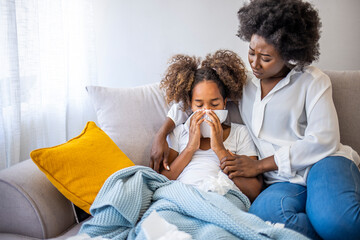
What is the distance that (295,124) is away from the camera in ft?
4.51

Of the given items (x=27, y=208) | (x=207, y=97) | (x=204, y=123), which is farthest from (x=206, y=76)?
(x=27, y=208)

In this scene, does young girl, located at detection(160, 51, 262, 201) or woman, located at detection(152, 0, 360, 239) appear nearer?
woman, located at detection(152, 0, 360, 239)

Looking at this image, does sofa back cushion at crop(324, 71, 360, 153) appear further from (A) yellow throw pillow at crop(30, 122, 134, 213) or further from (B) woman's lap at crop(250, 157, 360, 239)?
(A) yellow throw pillow at crop(30, 122, 134, 213)

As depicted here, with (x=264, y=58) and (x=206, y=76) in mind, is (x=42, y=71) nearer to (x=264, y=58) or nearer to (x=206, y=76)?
(x=206, y=76)

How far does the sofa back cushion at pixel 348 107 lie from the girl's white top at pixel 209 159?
0.44 meters

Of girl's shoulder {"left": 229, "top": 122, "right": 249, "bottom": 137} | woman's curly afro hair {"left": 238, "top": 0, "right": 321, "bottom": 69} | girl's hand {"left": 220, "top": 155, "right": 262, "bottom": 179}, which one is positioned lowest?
girl's hand {"left": 220, "top": 155, "right": 262, "bottom": 179}

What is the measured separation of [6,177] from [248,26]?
1.12 metres

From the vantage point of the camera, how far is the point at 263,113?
1.43 metres

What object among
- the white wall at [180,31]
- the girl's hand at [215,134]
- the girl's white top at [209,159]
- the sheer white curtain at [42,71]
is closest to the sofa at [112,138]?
the girl's white top at [209,159]

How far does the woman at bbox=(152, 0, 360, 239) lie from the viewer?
1145 mm

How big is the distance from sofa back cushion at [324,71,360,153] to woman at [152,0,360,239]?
0.18m

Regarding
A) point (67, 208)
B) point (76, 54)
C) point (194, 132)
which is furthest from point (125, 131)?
point (76, 54)

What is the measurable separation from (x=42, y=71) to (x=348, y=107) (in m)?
1.57

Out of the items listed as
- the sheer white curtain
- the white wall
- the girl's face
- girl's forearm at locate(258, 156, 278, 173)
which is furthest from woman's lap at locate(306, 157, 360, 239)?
the sheer white curtain
